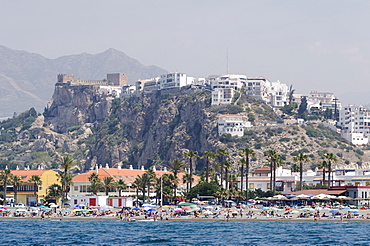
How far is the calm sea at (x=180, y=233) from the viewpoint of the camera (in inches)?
3467

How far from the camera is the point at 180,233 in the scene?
100 m

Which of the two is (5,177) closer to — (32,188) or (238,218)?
(32,188)

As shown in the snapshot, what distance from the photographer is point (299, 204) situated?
141 metres

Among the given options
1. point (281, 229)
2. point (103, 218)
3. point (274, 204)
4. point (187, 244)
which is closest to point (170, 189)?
point (274, 204)

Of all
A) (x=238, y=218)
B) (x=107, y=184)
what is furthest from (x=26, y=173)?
(x=238, y=218)

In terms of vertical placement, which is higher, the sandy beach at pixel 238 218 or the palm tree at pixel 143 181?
the palm tree at pixel 143 181

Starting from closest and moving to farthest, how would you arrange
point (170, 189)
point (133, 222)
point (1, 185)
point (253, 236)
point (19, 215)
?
1. point (253, 236)
2. point (133, 222)
3. point (19, 215)
4. point (170, 189)
5. point (1, 185)

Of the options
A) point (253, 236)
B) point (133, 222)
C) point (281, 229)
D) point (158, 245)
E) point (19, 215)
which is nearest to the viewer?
point (158, 245)

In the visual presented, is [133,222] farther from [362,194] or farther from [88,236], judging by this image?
[362,194]

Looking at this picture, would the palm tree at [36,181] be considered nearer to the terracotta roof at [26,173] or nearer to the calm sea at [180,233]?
the terracotta roof at [26,173]

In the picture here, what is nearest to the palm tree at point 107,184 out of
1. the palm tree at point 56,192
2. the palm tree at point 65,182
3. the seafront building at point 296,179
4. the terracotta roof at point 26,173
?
the palm tree at point 65,182

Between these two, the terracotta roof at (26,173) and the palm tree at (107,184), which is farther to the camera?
the terracotta roof at (26,173)

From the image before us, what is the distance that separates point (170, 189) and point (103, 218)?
1380 inches

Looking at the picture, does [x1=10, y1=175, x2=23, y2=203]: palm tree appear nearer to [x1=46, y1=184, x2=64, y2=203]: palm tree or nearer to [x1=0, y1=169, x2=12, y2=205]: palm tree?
[x1=0, y1=169, x2=12, y2=205]: palm tree
